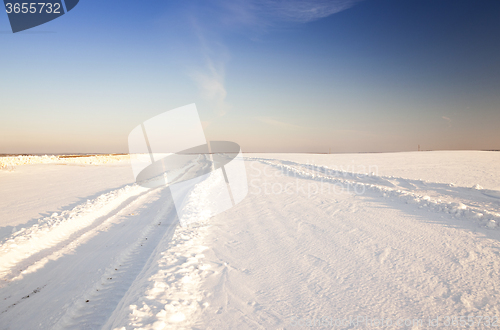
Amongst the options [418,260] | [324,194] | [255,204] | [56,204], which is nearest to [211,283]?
[418,260]

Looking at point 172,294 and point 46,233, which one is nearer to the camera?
point 172,294

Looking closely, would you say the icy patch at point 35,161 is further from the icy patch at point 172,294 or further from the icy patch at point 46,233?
the icy patch at point 172,294

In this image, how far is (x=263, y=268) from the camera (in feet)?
11.9

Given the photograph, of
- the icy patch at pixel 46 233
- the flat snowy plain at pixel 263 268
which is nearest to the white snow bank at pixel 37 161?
the icy patch at pixel 46 233

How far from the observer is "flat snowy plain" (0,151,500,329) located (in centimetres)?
256

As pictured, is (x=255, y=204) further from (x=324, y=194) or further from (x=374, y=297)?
(x=374, y=297)

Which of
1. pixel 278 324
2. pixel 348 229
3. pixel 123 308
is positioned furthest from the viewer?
pixel 348 229

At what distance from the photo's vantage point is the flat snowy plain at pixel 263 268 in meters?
2.56

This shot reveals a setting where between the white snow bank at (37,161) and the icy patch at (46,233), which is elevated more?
the white snow bank at (37,161)

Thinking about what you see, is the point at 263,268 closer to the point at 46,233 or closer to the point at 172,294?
the point at 172,294

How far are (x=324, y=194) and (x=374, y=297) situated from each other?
6087 mm

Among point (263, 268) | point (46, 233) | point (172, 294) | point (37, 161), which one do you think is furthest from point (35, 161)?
point (263, 268)

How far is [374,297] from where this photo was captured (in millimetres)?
2773

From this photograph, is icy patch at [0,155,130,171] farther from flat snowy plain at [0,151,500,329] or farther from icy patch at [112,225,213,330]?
icy patch at [112,225,213,330]
